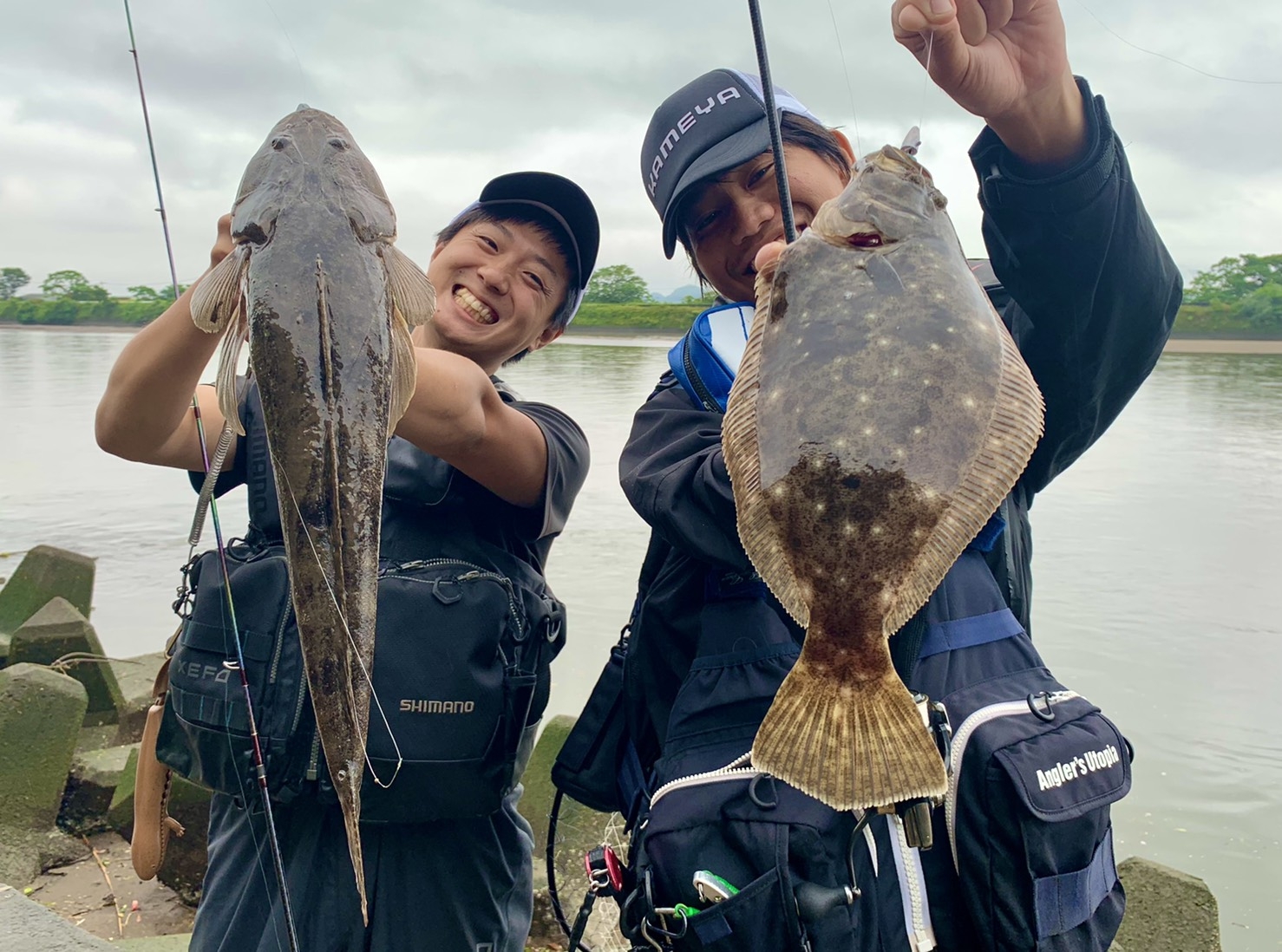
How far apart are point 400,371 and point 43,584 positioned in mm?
8594

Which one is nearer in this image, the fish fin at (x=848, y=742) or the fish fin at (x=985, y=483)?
the fish fin at (x=848, y=742)

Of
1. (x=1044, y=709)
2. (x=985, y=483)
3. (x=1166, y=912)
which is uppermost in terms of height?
(x=985, y=483)

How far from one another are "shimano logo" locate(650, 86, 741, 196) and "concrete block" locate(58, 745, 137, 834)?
17.3ft

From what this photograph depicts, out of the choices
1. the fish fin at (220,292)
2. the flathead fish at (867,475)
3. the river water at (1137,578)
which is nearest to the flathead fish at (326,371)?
the fish fin at (220,292)

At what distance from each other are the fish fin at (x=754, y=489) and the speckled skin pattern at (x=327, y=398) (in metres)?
0.73

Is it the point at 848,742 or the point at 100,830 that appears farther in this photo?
the point at 100,830

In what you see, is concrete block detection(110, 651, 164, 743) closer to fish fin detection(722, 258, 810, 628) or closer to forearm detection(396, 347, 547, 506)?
forearm detection(396, 347, 547, 506)

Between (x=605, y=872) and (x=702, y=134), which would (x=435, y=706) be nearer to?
(x=605, y=872)

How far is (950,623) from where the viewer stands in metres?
1.96

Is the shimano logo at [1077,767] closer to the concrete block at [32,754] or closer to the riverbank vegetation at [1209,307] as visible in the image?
the concrete block at [32,754]

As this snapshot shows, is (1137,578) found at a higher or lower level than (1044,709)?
lower

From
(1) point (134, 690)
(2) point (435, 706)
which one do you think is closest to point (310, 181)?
(2) point (435, 706)

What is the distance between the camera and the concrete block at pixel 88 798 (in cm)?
563

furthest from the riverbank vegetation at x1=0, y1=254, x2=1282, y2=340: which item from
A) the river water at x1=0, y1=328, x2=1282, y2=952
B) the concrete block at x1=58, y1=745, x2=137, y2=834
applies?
the concrete block at x1=58, y1=745, x2=137, y2=834
